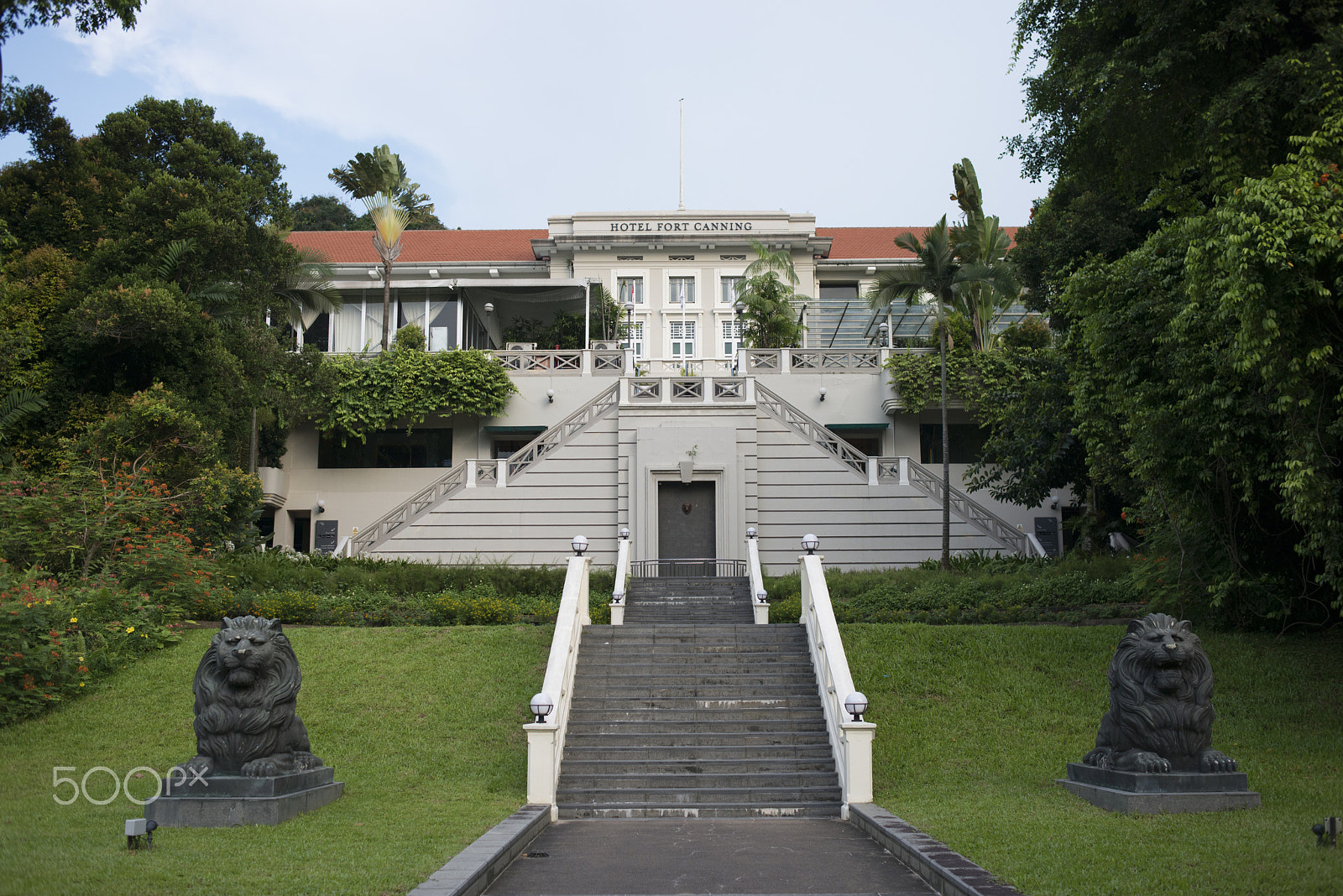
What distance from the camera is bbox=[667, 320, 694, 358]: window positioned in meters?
36.5

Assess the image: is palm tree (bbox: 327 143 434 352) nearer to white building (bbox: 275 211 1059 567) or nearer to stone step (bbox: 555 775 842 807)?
white building (bbox: 275 211 1059 567)

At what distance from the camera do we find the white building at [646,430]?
2386 centimetres

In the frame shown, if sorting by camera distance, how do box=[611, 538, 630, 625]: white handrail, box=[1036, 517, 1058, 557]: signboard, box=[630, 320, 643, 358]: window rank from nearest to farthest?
box=[611, 538, 630, 625]: white handrail < box=[1036, 517, 1058, 557]: signboard < box=[630, 320, 643, 358]: window

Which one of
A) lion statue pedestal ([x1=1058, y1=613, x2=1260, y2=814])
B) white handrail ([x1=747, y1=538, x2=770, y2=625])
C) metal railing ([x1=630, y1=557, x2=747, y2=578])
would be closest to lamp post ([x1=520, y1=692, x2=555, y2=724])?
lion statue pedestal ([x1=1058, y1=613, x2=1260, y2=814])

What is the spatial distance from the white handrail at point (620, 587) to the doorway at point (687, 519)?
3506mm

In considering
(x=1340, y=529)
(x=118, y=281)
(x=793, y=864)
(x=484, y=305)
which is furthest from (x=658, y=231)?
(x=793, y=864)

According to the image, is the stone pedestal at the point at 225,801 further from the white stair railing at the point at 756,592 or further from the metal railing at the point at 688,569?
the metal railing at the point at 688,569

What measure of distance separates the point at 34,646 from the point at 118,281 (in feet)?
33.3

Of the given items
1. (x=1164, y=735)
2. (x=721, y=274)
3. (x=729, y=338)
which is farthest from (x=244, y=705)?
(x=721, y=274)

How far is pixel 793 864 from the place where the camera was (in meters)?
8.34

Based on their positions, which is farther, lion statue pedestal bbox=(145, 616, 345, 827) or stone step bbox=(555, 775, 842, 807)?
stone step bbox=(555, 775, 842, 807)

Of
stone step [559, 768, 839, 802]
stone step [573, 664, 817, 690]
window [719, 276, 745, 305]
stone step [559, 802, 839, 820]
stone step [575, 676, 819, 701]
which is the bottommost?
stone step [559, 802, 839, 820]

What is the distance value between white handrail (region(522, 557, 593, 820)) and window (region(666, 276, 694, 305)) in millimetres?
21750

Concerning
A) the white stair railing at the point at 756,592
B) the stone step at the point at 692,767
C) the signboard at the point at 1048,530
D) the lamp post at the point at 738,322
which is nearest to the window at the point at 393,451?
the lamp post at the point at 738,322
